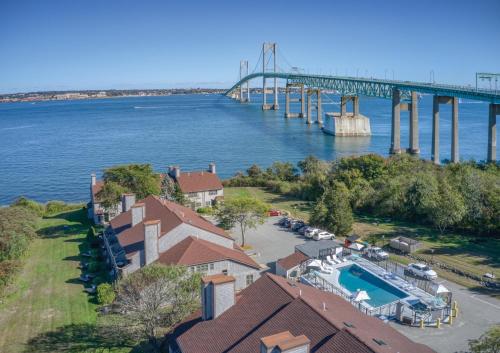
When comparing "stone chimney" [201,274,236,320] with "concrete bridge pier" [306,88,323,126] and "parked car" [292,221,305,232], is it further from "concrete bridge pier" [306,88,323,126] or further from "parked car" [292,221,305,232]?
"concrete bridge pier" [306,88,323,126]

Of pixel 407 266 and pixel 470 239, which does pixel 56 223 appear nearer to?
pixel 407 266

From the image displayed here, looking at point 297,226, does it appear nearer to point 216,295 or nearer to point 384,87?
point 216,295

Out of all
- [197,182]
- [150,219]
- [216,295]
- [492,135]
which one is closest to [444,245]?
[150,219]

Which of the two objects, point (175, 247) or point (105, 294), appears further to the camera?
point (175, 247)

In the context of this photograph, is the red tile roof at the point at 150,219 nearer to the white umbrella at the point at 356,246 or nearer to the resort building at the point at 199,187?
the white umbrella at the point at 356,246

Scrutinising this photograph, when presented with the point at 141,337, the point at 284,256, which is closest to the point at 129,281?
the point at 141,337

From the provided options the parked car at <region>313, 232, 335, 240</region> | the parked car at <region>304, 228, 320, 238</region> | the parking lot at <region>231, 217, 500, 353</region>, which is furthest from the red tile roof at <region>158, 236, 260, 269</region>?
the parked car at <region>304, 228, 320, 238</region>
